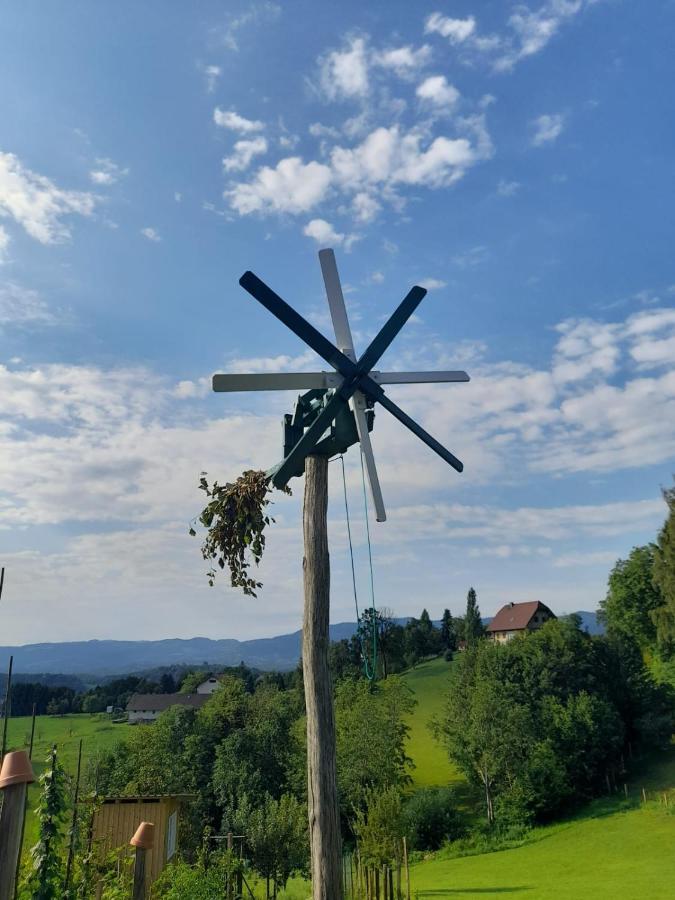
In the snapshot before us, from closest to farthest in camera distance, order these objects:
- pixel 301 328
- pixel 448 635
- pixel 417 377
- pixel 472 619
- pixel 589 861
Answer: pixel 301 328, pixel 417 377, pixel 589 861, pixel 472 619, pixel 448 635

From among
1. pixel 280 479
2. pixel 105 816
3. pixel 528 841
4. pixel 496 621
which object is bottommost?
pixel 528 841

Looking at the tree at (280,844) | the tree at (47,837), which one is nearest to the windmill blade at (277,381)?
the tree at (47,837)

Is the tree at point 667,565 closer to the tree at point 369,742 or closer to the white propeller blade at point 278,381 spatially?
the tree at point 369,742

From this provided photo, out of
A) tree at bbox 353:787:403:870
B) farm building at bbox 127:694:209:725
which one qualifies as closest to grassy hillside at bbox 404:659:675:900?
tree at bbox 353:787:403:870

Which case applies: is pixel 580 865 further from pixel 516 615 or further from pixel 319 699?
pixel 516 615

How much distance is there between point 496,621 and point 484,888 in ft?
216

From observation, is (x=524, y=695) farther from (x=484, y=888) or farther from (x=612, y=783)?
(x=484, y=888)

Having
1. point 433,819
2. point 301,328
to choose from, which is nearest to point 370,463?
point 301,328

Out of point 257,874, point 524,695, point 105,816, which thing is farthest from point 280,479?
point 524,695

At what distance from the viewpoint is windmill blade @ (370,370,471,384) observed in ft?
28.6

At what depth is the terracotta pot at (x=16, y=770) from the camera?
4.12 m

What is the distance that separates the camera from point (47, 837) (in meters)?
6.27

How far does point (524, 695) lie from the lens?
41.1 metres

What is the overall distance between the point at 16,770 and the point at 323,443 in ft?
15.2
